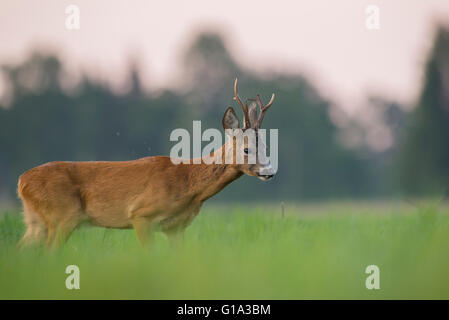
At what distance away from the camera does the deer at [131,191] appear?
7551 millimetres

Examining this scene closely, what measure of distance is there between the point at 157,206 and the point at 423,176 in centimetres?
2922

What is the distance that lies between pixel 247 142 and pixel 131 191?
158 centimetres

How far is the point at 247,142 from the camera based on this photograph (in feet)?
24.5

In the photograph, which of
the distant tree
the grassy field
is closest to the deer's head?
the grassy field

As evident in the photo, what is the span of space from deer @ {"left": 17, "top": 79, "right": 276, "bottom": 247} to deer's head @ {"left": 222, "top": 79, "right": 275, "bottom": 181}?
0.04 feet

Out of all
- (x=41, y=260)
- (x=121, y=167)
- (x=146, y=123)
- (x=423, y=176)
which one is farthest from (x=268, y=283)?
(x=146, y=123)

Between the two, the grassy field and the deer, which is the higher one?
the deer

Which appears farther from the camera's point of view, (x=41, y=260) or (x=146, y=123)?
(x=146, y=123)

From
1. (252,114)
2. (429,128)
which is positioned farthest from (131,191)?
(429,128)

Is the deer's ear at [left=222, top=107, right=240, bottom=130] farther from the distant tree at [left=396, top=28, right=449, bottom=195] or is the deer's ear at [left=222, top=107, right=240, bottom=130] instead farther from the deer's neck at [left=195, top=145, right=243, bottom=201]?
the distant tree at [left=396, top=28, right=449, bottom=195]

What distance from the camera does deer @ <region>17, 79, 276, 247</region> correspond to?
24.8 ft

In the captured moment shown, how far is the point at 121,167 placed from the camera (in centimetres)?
798

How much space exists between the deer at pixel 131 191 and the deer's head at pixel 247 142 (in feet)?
Answer: 0.04
